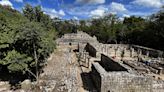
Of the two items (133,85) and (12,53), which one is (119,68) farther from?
(12,53)

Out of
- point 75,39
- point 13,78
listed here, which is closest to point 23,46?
point 13,78

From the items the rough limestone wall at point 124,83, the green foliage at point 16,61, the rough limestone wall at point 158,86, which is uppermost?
the green foliage at point 16,61

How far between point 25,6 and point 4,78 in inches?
745

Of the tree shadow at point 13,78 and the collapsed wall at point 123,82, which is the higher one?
the collapsed wall at point 123,82

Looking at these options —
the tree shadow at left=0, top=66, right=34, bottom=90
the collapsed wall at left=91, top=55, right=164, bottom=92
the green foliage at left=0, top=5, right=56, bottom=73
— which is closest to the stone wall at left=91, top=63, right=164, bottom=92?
the collapsed wall at left=91, top=55, right=164, bottom=92

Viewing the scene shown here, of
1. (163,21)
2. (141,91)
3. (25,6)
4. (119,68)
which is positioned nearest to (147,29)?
(163,21)

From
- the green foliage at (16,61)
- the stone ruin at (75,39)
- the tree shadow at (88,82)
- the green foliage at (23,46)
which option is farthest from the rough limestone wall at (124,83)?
the stone ruin at (75,39)

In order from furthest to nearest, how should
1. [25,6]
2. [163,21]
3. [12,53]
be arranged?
[25,6] < [163,21] < [12,53]

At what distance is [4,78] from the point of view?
634 inches

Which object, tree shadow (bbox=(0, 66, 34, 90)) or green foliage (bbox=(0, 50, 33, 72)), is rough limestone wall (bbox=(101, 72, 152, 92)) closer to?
green foliage (bbox=(0, 50, 33, 72))

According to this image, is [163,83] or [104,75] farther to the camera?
[163,83]

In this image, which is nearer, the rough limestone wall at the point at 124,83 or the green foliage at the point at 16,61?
the rough limestone wall at the point at 124,83

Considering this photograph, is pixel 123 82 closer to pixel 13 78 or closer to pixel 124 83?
pixel 124 83

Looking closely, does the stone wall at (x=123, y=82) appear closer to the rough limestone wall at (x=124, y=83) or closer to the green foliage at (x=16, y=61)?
the rough limestone wall at (x=124, y=83)
